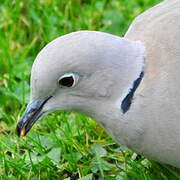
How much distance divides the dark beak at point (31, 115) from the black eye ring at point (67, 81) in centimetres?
11

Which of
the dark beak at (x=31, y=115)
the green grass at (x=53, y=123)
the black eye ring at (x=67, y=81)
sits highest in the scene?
the black eye ring at (x=67, y=81)

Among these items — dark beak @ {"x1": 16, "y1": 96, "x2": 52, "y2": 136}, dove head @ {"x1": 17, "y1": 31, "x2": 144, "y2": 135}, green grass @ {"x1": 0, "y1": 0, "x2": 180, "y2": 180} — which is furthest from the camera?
green grass @ {"x1": 0, "y1": 0, "x2": 180, "y2": 180}

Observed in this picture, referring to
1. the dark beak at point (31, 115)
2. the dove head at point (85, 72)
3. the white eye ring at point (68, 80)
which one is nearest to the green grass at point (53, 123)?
the dark beak at point (31, 115)

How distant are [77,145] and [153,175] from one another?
16.1 inches

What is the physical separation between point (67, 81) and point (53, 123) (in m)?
0.75

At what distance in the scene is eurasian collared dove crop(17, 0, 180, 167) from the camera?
2.38 meters

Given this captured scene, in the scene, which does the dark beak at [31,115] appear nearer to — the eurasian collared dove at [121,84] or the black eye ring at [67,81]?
the eurasian collared dove at [121,84]

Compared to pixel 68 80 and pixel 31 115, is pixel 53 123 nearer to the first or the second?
pixel 31 115

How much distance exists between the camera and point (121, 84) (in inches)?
96.1

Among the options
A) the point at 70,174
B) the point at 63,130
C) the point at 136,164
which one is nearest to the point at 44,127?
the point at 63,130

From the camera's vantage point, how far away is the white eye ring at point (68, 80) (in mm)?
2396

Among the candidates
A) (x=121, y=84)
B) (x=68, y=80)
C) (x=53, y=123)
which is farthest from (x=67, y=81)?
(x=53, y=123)

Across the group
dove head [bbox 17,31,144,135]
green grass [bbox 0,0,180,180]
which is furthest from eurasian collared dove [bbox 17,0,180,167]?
green grass [bbox 0,0,180,180]

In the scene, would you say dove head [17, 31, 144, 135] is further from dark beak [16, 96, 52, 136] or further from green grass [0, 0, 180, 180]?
green grass [0, 0, 180, 180]
